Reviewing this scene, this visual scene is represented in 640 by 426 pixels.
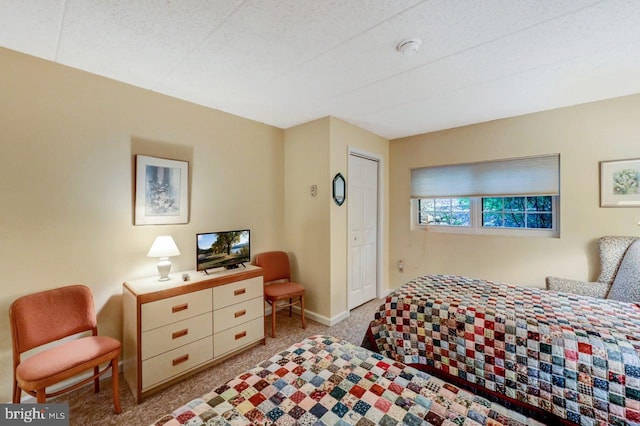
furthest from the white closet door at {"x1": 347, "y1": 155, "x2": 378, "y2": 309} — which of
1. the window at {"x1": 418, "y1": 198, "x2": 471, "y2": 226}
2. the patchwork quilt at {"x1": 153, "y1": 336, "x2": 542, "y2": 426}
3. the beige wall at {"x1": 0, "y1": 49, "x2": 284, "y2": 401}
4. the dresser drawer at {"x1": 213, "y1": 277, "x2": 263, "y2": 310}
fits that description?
the patchwork quilt at {"x1": 153, "y1": 336, "x2": 542, "y2": 426}

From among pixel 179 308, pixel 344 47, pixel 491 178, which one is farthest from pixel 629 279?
pixel 179 308

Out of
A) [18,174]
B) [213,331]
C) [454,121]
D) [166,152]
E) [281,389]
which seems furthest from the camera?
[454,121]

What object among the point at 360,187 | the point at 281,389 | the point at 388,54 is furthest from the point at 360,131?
the point at 281,389

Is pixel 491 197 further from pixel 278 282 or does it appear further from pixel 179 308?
pixel 179 308

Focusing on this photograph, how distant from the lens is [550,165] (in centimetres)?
296

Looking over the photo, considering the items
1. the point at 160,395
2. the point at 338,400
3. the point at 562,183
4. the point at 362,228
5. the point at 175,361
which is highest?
the point at 562,183

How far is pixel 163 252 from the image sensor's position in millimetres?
2303

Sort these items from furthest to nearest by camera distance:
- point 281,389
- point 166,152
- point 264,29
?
point 166,152
point 264,29
point 281,389

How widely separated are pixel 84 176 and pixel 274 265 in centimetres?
205

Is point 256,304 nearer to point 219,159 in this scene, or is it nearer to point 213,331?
point 213,331

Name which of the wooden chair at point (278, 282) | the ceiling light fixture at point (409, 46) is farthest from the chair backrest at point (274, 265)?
the ceiling light fixture at point (409, 46)

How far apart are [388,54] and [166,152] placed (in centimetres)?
219

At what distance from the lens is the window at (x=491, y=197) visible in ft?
9.95

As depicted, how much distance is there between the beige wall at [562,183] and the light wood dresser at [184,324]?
2.59 m
